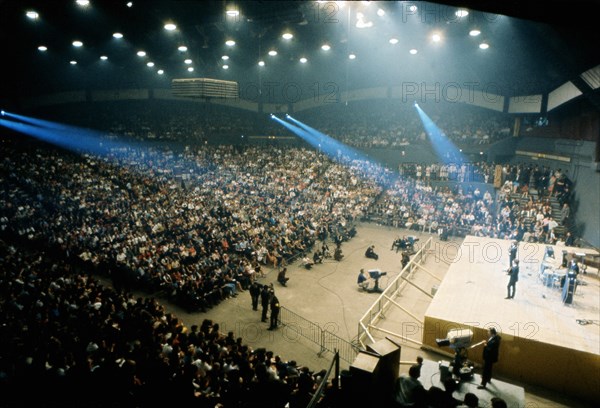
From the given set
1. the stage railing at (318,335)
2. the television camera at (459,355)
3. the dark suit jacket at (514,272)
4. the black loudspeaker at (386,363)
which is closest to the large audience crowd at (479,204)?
the dark suit jacket at (514,272)

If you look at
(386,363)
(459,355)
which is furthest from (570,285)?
(386,363)

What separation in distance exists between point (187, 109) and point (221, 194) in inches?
625

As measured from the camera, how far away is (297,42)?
18.6 meters

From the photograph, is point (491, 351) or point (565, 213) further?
point (565, 213)

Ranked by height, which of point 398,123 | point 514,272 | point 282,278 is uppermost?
point 398,123

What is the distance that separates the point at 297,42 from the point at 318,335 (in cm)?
1426

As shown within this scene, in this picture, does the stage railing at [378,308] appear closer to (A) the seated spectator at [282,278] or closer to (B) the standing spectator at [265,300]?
(B) the standing spectator at [265,300]

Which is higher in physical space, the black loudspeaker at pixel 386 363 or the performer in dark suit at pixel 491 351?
the black loudspeaker at pixel 386 363

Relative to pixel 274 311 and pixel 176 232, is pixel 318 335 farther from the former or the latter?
pixel 176 232

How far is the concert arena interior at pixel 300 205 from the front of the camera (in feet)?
22.6

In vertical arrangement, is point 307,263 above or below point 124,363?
below

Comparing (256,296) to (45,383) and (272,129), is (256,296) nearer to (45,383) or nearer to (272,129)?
(45,383)

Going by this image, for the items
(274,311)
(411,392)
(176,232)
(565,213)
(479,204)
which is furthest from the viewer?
(479,204)

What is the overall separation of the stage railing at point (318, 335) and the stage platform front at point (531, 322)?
6.65 feet
